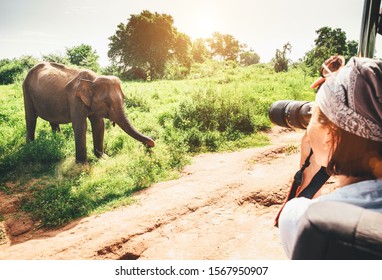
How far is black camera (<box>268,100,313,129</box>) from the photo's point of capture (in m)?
1.41

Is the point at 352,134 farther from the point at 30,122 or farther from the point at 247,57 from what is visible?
the point at 247,57

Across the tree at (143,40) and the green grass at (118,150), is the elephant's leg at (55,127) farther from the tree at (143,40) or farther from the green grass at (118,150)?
the tree at (143,40)

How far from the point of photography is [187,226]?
105 inches

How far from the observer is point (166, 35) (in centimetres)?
1092

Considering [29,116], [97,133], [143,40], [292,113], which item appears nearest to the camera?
[292,113]

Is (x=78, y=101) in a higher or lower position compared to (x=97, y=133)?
higher

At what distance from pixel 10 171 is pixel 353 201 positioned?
5002 mm

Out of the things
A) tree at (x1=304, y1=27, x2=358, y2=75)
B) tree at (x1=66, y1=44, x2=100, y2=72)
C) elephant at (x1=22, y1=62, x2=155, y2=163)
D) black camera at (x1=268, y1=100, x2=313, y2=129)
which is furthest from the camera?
tree at (x1=304, y1=27, x2=358, y2=75)

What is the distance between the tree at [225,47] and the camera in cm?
2919

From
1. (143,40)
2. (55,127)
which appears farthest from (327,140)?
(143,40)

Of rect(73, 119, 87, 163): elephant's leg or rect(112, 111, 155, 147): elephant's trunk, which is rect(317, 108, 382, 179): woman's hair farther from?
rect(73, 119, 87, 163): elephant's leg

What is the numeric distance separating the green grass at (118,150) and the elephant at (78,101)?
0.40 m

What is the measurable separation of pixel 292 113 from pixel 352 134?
775 mm

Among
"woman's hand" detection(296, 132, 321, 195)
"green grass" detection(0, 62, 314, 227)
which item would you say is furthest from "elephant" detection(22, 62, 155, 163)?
"woman's hand" detection(296, 132, 321, 195)
